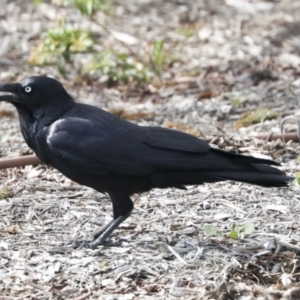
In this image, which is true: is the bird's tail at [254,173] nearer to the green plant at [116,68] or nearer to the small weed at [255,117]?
the small weed at [255,117]

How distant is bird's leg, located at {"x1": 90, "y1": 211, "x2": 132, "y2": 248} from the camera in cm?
477

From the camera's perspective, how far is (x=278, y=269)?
14.6 ft

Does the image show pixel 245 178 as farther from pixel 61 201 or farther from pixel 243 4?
pixel 243 4

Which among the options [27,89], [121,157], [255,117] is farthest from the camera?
[255,117]

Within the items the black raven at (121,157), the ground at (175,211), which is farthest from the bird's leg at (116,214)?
the ground at (175,211)

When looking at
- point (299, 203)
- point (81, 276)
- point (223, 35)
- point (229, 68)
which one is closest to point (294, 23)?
point (223, 35)

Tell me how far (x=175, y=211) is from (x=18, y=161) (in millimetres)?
1525

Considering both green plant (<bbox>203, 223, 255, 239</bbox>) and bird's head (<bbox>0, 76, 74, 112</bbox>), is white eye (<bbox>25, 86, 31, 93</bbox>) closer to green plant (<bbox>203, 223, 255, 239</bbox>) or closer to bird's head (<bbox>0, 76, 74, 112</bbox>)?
bird's head (<bbox>0, 76, 74, 112</bbox>)

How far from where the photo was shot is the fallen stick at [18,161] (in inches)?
243

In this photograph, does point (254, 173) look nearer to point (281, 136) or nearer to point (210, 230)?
point (210, 230)

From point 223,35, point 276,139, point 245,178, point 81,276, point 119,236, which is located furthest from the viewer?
point 223,35

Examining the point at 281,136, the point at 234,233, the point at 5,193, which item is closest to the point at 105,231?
the point at 234,233

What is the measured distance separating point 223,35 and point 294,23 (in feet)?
3.31

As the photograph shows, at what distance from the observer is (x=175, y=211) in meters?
5.32
